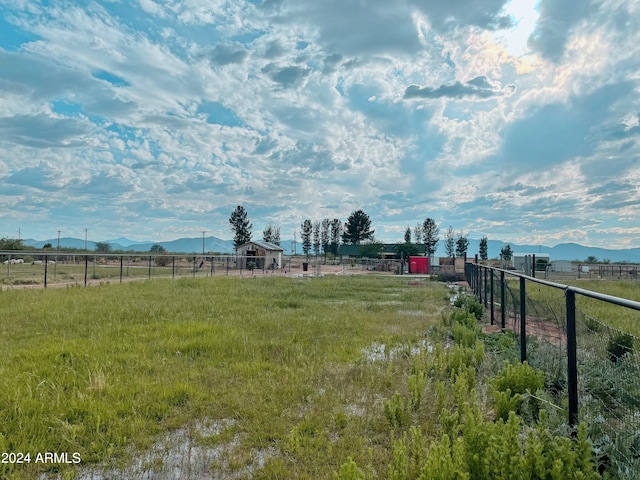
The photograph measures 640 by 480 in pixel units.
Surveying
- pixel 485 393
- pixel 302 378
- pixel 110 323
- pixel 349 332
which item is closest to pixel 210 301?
pixel 110 323

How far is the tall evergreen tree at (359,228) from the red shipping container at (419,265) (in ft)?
154

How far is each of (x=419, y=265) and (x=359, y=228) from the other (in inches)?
1885

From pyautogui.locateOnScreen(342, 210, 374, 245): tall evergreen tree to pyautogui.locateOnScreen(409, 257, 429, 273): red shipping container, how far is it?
4692 cm

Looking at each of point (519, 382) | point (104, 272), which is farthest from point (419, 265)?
point (519, 382)

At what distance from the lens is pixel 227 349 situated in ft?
20.2

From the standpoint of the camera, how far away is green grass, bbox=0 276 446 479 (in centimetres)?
316

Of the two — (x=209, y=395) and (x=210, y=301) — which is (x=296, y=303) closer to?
(x=210, y=301)

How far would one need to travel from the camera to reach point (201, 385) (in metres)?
4.57

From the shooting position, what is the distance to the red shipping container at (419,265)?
38.3m

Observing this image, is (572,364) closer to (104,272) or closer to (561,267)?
(104,272)

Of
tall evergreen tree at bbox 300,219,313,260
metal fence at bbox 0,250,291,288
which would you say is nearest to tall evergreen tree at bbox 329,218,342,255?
tall evergreen tree at bbox 300,219,313,260

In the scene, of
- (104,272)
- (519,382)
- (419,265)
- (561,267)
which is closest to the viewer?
(519,382)

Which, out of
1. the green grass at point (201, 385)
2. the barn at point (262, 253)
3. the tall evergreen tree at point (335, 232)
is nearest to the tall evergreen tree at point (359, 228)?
the tall evergreen tree at point (335, 232)

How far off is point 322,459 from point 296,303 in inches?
358
